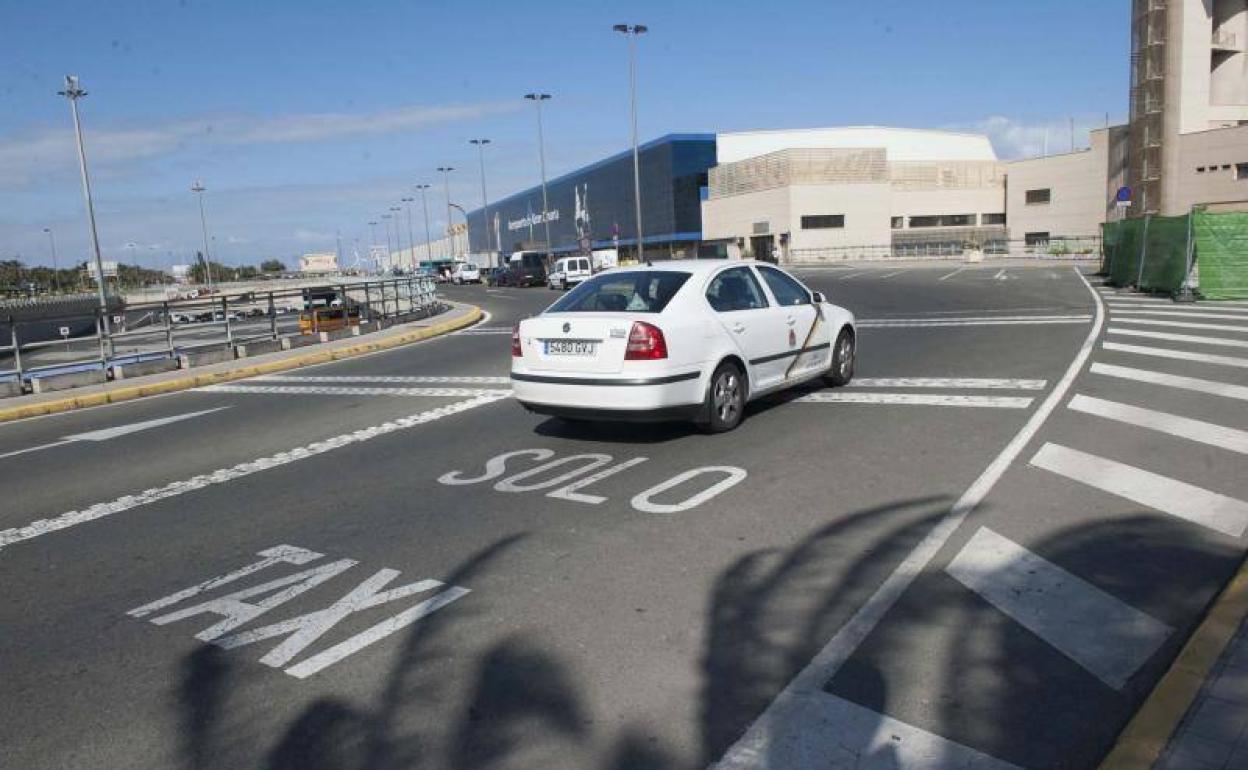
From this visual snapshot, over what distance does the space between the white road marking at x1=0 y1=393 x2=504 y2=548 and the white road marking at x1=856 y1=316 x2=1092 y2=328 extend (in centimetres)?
983

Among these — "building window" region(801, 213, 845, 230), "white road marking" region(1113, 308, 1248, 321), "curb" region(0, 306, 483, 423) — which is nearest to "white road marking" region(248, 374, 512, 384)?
"curb" region(0, 306, 483, 423)

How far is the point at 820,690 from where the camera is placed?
351cm

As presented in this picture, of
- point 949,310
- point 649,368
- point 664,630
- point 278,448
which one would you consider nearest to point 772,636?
point 664,630

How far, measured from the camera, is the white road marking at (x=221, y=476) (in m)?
6.39

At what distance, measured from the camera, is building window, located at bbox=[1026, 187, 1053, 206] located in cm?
7638

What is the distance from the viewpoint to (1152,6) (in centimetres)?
5897

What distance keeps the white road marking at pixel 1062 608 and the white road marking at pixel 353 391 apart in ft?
24.4

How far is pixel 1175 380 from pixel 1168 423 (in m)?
2.53

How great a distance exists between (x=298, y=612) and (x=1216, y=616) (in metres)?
4.14

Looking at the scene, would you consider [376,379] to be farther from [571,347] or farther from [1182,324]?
[1182,324]

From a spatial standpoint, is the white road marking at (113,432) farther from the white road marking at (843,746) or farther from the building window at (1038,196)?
the building window at (1038,196)

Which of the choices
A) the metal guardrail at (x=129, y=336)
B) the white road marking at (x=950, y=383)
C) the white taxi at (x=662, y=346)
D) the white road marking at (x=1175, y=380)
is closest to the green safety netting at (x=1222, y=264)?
the white road marking at (x=1175, y=380)

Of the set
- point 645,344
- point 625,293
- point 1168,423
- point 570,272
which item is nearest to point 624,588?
point 645,344

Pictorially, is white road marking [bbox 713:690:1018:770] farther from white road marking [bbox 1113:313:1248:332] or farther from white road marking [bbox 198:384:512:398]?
white road marking [bbox 1113:313:1248:332]
